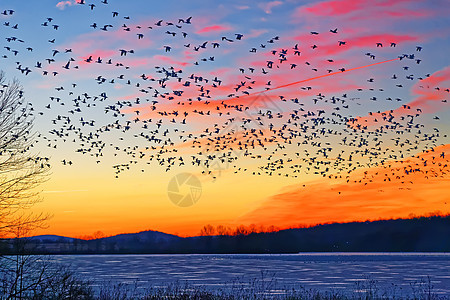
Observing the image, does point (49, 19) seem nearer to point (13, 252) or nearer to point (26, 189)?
point (26, 189)

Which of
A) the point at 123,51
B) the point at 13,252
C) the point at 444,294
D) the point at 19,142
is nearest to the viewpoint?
the point at 13,252

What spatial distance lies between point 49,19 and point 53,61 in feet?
8.01

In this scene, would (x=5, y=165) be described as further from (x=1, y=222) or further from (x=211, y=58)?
(x=211, y=58)

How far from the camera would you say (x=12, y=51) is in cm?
2975

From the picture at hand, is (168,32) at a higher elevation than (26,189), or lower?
higher

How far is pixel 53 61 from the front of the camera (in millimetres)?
31297

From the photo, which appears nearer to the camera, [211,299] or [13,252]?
[13,252]

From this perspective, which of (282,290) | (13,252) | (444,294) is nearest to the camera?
(13,252)

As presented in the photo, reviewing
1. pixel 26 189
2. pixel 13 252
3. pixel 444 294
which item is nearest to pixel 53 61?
pixel 26 189

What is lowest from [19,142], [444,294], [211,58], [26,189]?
[444,294]

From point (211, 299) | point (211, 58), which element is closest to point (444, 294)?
point (211, 299)

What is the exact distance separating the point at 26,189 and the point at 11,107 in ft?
14.9

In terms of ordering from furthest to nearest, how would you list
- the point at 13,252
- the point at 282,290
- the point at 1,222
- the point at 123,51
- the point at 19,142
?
the point at 282,290, the point at 123,51, the point at 19,142, the point at 1,222, the point at 13,252

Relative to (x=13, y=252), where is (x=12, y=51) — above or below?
above
